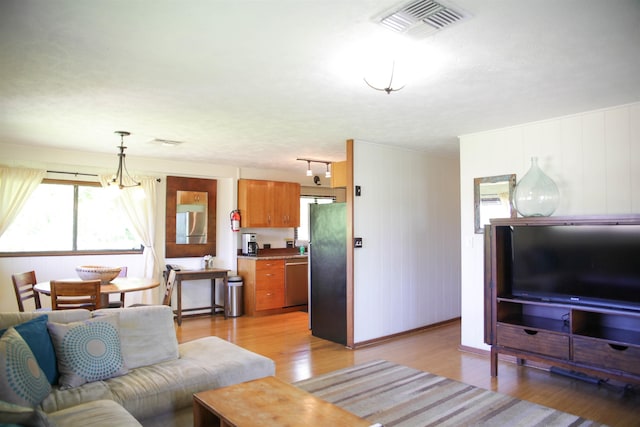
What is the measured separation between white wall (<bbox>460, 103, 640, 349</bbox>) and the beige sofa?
2.59 metres

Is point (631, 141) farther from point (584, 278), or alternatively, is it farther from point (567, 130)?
point (584, 278)

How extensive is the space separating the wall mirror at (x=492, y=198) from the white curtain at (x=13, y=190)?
17.9 feet

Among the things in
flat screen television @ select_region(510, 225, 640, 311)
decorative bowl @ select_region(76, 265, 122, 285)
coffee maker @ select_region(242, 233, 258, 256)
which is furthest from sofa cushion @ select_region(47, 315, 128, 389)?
coffee maker @ select_region(242, 233, 258, 256)

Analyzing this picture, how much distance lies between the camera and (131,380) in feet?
9.04

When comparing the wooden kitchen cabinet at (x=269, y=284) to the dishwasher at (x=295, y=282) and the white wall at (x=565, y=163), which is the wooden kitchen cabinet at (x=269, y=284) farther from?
the white wall at (x=565, y=163)

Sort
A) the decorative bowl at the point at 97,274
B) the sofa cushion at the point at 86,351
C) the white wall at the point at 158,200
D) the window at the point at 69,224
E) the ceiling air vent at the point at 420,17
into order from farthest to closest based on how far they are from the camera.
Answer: the window at the point at 69,224
the white wall at the point at 158,200
the decorative bowl at the point at 97,274
the sofa cushion at the point at 86,351
the ceiling air vent at the point at 420,17

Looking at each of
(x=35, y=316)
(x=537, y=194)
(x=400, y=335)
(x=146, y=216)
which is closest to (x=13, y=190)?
(x=146, y=216)

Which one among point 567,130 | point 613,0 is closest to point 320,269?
point 567,130

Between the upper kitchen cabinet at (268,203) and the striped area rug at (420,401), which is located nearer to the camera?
the striped area rug at (420,401)

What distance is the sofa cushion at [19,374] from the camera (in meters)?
2.05

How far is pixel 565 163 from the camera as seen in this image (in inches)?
161

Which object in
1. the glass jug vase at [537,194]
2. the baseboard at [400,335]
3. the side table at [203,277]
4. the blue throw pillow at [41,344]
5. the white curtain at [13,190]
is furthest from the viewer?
the side table at [203,277]

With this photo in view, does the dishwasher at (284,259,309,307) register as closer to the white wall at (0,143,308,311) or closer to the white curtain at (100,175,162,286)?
the white wall at (0,143,308,311)

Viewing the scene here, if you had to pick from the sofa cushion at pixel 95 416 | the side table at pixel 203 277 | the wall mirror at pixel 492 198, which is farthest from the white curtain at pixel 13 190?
the wall mirror at pixel 492 198
